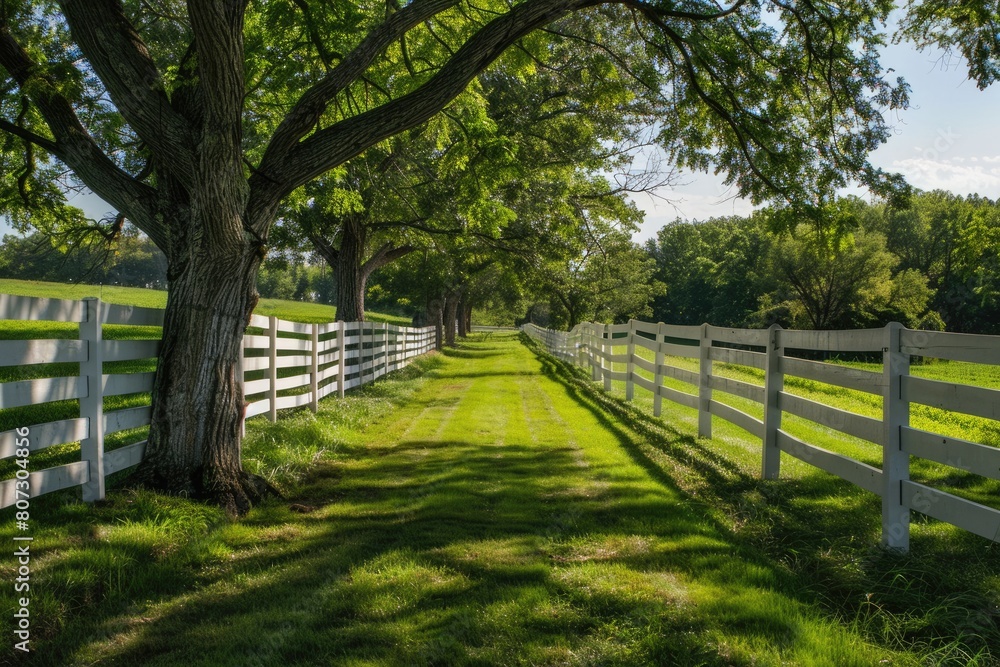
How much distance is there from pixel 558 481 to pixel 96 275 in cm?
713

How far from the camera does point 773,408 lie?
659 centimetres

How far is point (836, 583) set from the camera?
12.9 feet

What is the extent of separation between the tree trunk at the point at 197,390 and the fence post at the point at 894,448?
473cm

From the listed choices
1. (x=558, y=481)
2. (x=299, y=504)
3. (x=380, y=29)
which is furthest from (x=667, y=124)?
(x=299, y=504)

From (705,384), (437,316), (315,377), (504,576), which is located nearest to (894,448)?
(504,576)

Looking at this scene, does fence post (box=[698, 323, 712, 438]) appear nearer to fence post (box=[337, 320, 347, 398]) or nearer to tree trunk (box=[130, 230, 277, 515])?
tree trunk (box=[130, 230, 277, 515])

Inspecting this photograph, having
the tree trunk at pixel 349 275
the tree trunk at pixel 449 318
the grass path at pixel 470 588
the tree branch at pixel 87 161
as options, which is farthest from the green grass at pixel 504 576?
the tree trunk at pixel 449 318

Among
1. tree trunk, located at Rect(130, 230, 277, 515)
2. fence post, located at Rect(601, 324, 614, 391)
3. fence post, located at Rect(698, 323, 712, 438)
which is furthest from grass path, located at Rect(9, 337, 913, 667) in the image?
fence post, located at Rect(601, 324, 614, 391)

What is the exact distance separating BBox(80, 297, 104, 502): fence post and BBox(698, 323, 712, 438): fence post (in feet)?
21.3

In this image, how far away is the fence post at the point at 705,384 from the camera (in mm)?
8625

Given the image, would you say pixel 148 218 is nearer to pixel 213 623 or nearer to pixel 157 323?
pixel 157 323

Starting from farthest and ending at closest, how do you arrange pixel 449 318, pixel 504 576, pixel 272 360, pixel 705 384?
pixel 449 318
pixel 272 360
pixel 705 384
pixel 504 576

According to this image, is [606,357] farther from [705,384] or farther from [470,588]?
[470,588]

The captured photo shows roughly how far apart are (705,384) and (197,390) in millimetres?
5967
